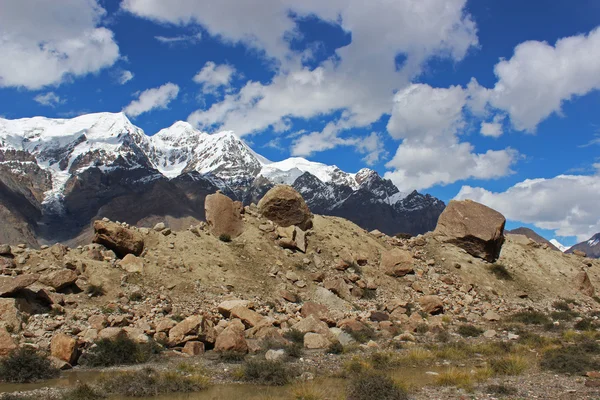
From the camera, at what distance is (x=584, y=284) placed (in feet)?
136

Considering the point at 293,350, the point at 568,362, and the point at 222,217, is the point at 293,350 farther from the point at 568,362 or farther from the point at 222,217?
the point at 222,217

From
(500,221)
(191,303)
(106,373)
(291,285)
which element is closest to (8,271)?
(191,303)

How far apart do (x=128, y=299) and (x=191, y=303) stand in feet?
10.4

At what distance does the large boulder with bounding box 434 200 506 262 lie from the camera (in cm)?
4116

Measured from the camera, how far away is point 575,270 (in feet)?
143

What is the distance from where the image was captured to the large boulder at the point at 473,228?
41.2 metres

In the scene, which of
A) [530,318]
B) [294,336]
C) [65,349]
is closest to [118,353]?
[65,349]

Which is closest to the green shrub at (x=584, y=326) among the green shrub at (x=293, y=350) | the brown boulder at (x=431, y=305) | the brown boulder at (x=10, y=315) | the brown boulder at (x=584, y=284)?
the brown boulder at (x=431, y=305)

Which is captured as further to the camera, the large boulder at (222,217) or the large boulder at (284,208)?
the large boulder at (284,208)

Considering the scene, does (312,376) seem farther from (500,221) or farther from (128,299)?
(500,221)

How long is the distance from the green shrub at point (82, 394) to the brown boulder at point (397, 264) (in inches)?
997

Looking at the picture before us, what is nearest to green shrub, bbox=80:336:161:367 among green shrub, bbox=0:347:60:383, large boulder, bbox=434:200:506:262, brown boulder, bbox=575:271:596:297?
green shrub, bbox=0:347:60:383

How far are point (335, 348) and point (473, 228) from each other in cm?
2581

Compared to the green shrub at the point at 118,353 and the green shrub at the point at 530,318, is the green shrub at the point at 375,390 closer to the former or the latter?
the green shrub at the point at 118,353
